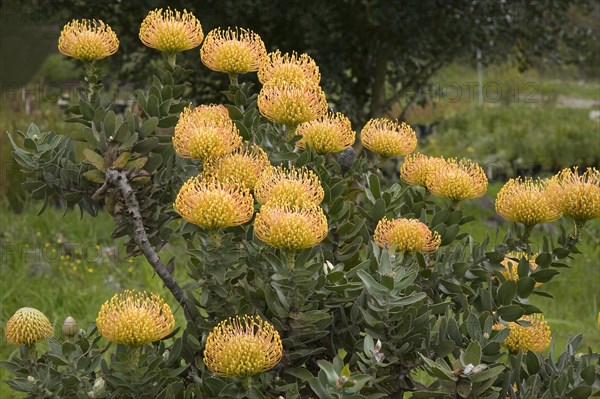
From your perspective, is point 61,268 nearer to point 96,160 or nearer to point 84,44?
point 84,44

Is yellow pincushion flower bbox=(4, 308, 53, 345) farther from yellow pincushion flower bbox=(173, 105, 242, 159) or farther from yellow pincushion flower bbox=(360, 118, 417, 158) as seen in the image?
yellow pincushion flower bbox=(360, 118, 417, 158)

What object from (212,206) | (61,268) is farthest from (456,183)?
(61,268)

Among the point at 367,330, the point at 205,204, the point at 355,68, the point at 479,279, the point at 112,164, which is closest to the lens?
the point at 205,204

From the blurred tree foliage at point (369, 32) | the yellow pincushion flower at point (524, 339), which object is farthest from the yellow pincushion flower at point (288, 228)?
the blurred tree foliage at point (369, 32)

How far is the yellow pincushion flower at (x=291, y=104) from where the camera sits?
1787mm

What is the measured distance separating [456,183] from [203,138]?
58cm

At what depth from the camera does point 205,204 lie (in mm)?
1542

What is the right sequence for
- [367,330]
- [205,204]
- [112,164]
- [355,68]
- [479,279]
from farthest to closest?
[355,68] → [479,279] → [112,164] → [367,330] → [205,204]

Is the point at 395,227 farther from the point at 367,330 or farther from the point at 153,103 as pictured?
the point at 153,103

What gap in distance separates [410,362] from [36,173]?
94 centimetres

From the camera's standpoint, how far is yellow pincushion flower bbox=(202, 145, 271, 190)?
1707mm

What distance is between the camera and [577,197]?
1.74 m

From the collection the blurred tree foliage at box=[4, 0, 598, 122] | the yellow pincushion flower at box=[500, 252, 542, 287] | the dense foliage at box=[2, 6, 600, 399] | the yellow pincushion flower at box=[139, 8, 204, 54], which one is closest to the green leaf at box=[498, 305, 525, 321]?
the dense foliage at box=[2, 6, 600, 399]

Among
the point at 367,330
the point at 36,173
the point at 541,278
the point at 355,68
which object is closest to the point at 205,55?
the point at 36,173
